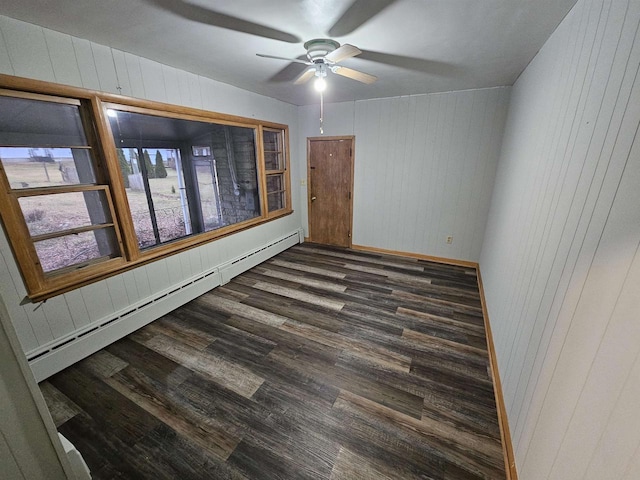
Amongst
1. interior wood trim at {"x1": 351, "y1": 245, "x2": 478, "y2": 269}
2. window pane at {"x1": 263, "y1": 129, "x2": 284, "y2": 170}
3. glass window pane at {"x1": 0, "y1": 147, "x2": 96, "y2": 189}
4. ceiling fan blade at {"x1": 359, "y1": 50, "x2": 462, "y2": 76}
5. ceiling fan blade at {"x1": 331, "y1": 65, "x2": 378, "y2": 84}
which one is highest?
ceiling fan blade at {"x1": 359, "y1": 50, "x2": 462, "y2": 76}

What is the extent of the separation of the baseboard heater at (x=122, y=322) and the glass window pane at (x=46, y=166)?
1.21m

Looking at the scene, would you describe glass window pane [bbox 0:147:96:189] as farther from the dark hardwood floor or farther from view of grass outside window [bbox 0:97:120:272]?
A: the dark hardwood floor

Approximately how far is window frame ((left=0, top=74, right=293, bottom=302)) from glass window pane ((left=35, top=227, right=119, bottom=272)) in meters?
0.07

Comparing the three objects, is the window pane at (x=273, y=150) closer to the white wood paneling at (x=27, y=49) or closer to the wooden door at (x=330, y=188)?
the wooden door at (x=330, y=188)

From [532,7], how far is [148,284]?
3724 millimetres

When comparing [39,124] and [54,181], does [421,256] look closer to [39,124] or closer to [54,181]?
[54,181]

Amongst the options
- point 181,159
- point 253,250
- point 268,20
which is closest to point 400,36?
point 268,20

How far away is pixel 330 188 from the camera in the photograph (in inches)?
185

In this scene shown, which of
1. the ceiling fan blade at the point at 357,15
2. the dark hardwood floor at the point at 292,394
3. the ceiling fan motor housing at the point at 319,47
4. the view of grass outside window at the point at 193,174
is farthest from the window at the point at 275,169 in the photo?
the ceiling fan blade at the point at 357,15

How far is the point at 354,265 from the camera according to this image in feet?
13.3

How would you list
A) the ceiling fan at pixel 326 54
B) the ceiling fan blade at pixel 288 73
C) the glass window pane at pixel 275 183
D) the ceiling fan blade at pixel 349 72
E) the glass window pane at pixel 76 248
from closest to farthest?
the ceiling fan at pixel 326 54 → the glass window pane at pixel 76 248 → the ceiling fan blade at pixel 349 72 → the ceiling fan blade at pixel 288 73 → the glass window pane at pixel 275 183

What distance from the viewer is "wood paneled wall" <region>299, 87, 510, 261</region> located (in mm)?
3477

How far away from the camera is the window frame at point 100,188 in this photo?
1743mm

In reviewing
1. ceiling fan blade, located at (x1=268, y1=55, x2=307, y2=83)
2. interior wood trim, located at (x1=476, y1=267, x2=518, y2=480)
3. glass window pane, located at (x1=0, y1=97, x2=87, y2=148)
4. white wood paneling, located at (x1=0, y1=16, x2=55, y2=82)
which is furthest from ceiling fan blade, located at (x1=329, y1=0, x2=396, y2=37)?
interior wood trim, located at (x1=476, y1=267, x2=518, y2=480)
